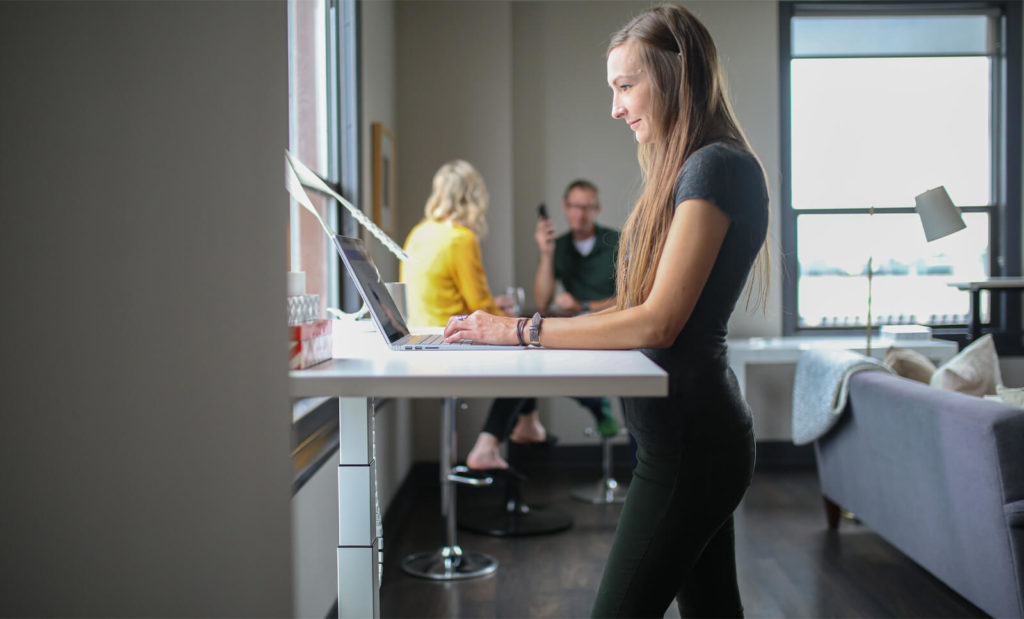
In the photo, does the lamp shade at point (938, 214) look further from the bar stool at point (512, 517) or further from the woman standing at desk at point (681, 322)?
the woman standing at desk at point (681, 322)

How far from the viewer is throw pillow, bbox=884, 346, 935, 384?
3.34 meters

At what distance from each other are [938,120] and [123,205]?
16.7 feet

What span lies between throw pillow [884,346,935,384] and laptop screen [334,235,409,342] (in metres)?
2.28

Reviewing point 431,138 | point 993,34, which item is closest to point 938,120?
point 993,34

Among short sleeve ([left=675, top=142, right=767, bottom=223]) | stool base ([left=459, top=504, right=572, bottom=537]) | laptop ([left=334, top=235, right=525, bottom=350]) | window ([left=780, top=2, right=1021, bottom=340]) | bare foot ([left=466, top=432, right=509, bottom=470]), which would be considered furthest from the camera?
window ([left=780, top=2, right=1021, bottom=340])

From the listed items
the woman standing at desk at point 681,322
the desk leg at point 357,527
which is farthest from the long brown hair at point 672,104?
the desk leg at point 357,527

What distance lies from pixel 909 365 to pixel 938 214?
2.63 ft

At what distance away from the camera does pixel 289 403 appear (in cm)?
108

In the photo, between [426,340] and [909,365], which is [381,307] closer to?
[426,340]

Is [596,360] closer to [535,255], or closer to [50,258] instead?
[50,258]

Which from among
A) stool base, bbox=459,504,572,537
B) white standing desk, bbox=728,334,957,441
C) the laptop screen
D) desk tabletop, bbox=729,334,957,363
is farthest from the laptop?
desk tabletop, bbox=729,334,957,363

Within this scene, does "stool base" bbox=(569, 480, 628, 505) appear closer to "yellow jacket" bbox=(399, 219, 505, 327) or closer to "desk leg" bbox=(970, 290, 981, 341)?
"yellow jacket" bbox=(399, 219, 505, 327)

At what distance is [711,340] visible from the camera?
128 cm

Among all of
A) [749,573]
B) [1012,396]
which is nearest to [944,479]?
[1012,396]
